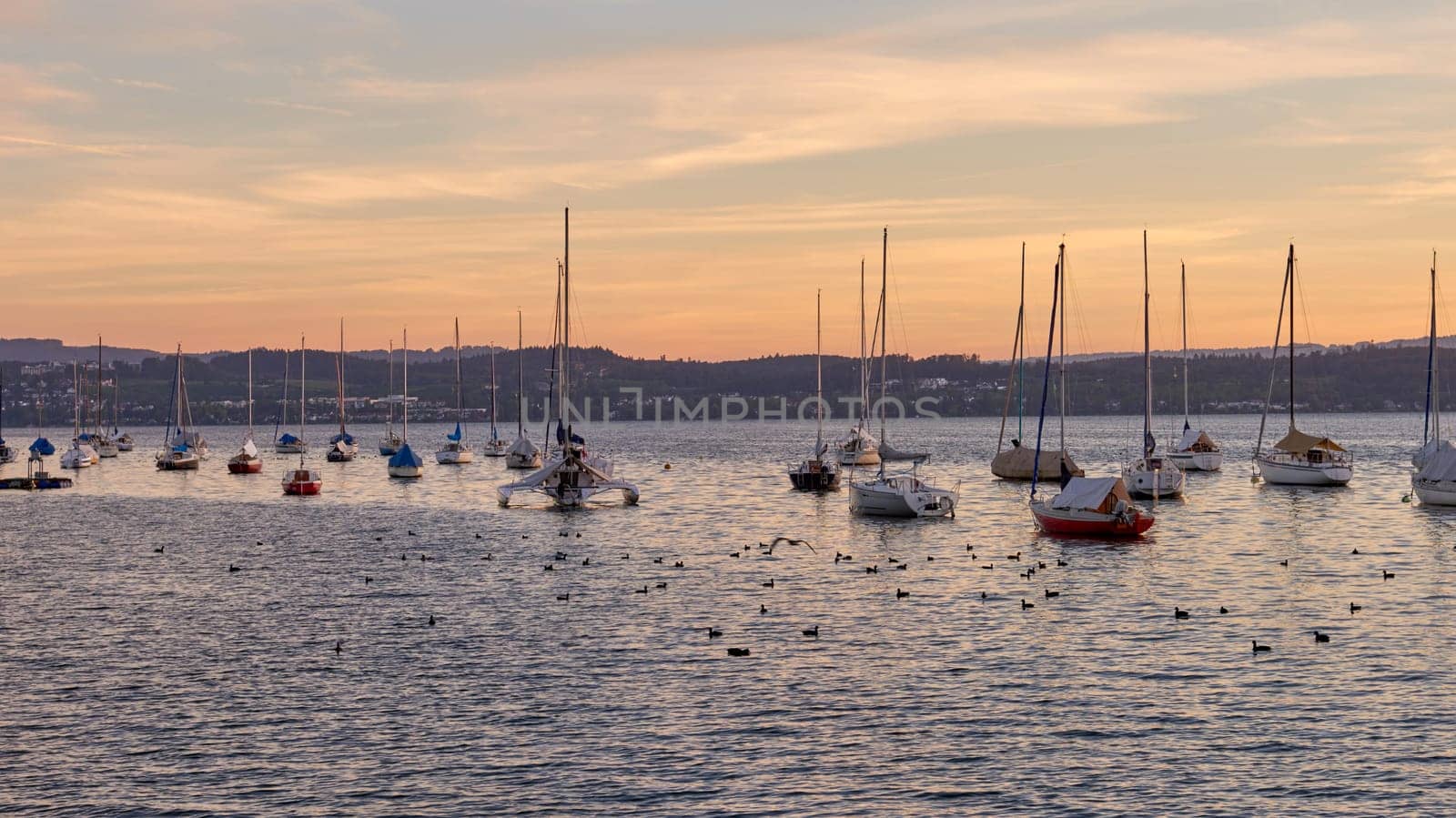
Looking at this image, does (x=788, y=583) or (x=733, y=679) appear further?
(x=788, y=583)

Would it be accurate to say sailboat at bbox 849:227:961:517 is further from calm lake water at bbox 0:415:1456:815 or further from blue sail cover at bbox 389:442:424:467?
blue sail cover at bbox 389:442:424:467

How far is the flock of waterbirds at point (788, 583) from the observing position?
5783cm

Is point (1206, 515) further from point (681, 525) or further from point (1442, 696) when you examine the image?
point (1442, 696)

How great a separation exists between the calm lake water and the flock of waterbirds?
40 centimetres

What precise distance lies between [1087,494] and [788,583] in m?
26.4

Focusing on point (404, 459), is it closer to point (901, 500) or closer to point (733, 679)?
point (901, 500)

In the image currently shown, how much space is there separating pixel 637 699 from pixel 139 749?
45.4ft

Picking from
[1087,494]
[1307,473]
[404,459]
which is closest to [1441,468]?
[1307,473]

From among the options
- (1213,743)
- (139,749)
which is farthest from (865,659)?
(139,749)

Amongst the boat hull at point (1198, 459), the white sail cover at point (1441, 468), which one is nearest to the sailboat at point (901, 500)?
the white sail cover at point (1441, 468)

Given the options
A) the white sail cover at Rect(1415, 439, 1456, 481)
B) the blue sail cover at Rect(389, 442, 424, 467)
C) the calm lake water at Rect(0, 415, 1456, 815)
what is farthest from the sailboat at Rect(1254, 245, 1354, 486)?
the blue sail cover at Rect(389, 442, 424, 467)

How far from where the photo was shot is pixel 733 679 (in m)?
47.8

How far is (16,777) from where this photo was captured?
36750 mm

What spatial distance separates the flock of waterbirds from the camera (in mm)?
57834
